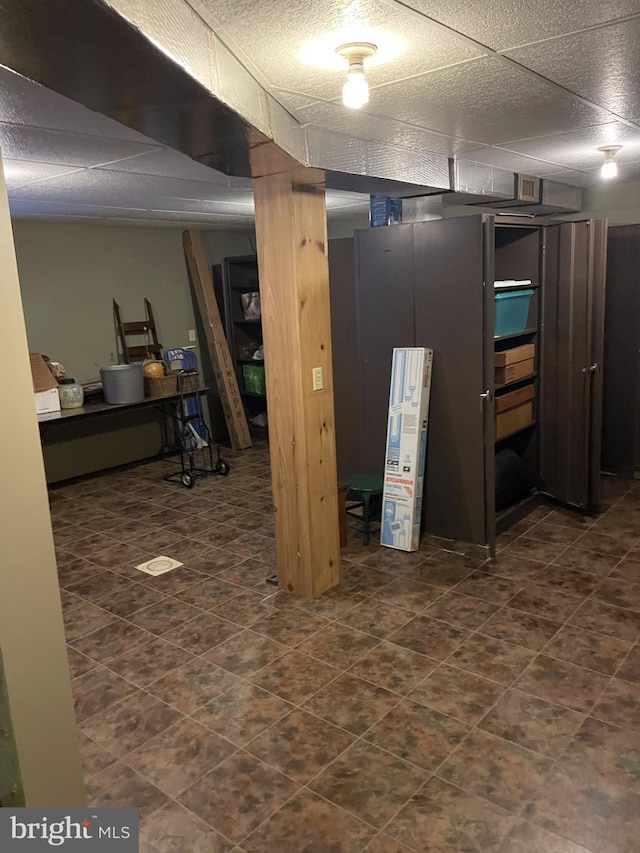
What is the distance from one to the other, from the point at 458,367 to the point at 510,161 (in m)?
1.37

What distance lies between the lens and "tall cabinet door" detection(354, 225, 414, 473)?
3.98m

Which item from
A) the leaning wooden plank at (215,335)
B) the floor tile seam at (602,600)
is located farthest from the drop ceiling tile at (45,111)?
the leaning wooden plank at (215,335)

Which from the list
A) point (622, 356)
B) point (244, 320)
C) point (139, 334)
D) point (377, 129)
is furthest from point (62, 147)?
point (622, 356)

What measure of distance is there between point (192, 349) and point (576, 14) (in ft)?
18.2

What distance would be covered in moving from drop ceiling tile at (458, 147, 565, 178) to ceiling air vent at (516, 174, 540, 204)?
6cm

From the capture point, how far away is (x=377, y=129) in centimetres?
299

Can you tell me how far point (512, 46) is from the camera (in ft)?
6.71

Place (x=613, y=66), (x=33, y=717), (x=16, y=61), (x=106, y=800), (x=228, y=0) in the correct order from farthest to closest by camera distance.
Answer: (x=613, y=66) → (x=106, y=800) → (x=33, y=717) → (x=228, y=0) → (x=16, y=61)

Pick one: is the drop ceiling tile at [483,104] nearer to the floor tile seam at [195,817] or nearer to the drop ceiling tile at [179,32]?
the drop ceiling tile at [179,32]

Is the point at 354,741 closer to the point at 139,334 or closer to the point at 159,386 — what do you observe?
the point at 159,386

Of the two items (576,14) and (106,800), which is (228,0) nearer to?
(576,14)

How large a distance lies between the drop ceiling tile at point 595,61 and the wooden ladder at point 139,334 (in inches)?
183

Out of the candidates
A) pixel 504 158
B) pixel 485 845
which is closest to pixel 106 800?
pixel 485 845

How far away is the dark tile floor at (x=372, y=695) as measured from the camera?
2037 millimetres
